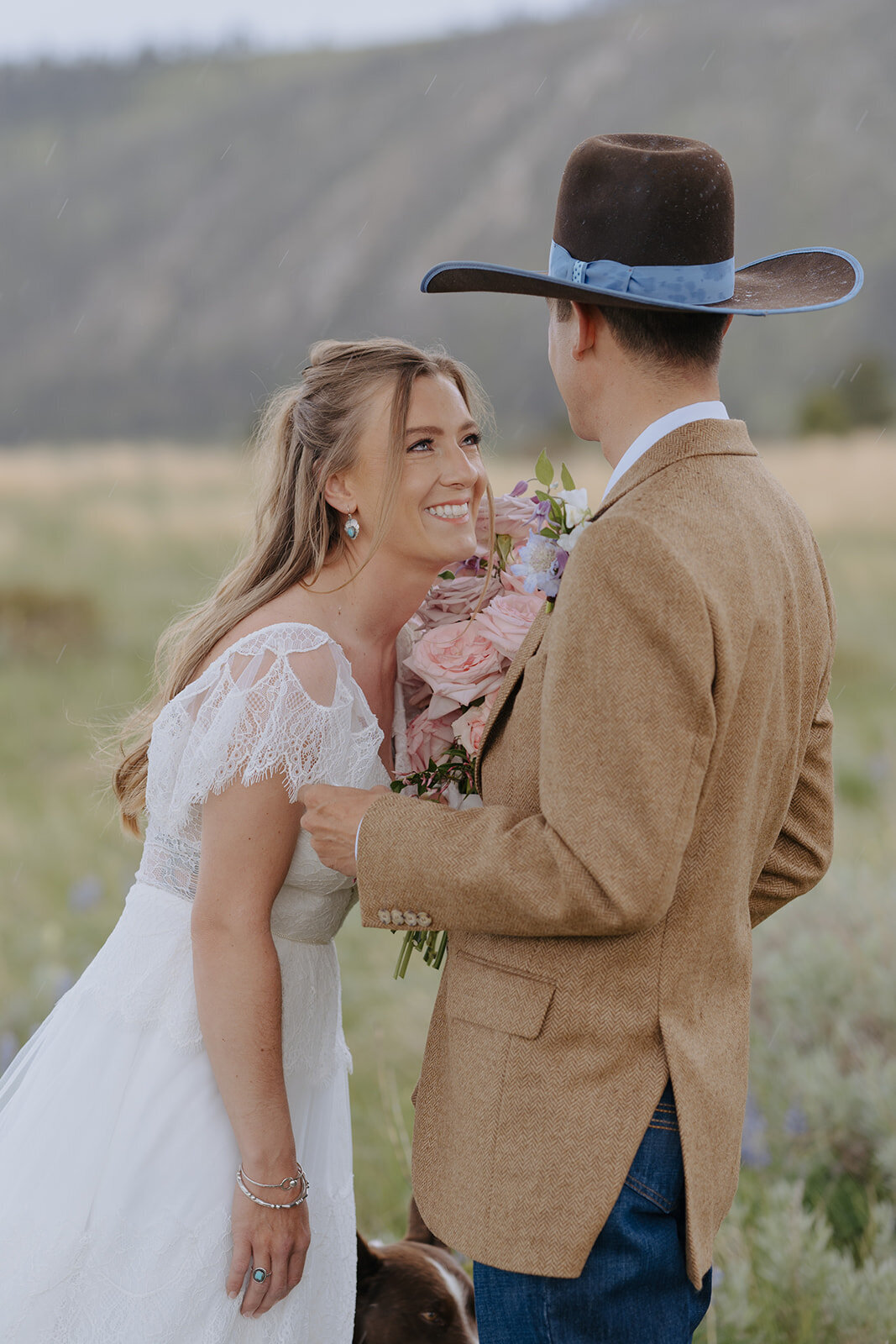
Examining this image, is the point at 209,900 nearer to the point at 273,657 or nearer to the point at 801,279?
the point at 273,657

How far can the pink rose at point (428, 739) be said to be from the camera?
7.89 ft

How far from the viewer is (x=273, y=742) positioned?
2.16 metres

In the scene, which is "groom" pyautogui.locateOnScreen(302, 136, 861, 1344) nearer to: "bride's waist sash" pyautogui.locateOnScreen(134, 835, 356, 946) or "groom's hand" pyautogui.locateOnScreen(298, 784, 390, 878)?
"groom's hand" pyautogui.locateOnScreen(298, 784, 390, 878)

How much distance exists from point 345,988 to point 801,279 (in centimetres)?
431

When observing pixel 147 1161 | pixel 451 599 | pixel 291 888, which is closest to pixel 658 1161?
pixel 291 888

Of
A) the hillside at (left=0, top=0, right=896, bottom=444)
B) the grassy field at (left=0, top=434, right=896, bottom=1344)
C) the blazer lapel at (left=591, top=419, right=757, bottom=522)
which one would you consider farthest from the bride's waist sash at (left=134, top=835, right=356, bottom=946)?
the hillside at (left=0, top=0, right=896, bottom=444)

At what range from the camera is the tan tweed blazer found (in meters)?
1.61

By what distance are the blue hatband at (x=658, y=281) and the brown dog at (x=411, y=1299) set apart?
2.04 metres

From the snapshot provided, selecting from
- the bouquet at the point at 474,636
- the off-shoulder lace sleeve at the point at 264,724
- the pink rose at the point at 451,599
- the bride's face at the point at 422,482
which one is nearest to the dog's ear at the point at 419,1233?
the bouquet at the point at 474,636

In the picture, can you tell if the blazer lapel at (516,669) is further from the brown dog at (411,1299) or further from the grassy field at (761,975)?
the brown dog at (411,1299)

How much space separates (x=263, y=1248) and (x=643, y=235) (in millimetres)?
1954

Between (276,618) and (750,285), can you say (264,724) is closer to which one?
(276,618)

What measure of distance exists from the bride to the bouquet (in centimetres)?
9

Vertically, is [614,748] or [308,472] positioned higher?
[308,472]
